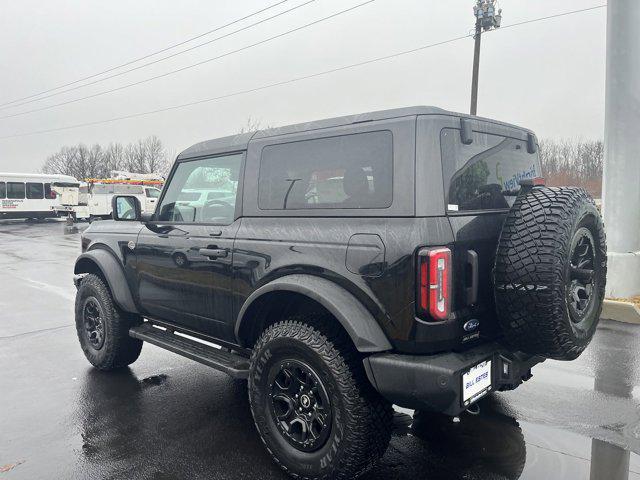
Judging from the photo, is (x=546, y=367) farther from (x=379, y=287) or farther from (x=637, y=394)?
(x=379, y=287)

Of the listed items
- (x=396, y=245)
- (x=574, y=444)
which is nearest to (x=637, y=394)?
(x=574, y=444)

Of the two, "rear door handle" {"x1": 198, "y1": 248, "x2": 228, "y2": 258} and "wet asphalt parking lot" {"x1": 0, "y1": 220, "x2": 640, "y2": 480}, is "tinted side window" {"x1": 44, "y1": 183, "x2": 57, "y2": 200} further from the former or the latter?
"rear door handle" {"x1": 198, "y1": 248, "x2": 228, "y2": 258}

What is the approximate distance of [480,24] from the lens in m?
19.4

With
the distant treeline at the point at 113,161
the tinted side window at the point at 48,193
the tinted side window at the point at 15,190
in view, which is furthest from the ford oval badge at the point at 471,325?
the distant treeline at the point at 113,161

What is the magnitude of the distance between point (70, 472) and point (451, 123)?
3068 mm

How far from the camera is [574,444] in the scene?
3.42 m

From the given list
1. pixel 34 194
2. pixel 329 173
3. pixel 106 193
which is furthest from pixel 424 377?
pixel 34 194

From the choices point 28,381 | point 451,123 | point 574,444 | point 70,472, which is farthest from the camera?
point 28,381

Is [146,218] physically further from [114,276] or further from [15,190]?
[15,190]

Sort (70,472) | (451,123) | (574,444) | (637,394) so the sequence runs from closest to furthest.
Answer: (451,123), (70,472), (574,444), (637,394)

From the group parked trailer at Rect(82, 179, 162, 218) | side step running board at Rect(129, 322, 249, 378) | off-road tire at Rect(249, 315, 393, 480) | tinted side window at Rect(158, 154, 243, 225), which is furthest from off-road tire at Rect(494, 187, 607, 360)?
parked trailer at Rect(82, 179, 162, 218)

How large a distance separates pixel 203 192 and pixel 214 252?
670 millimetres

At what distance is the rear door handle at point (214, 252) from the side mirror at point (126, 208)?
3.49ft

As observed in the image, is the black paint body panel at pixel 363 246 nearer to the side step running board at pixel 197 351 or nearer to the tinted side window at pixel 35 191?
the side step running board at pixel 197 351
